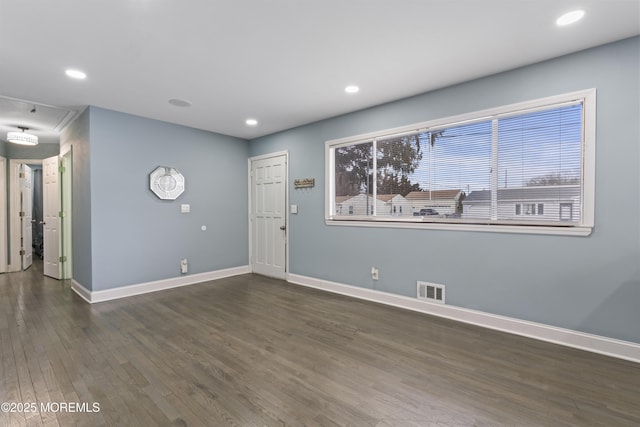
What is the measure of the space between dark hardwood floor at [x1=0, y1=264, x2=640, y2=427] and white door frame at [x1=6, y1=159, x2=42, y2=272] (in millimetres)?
3384

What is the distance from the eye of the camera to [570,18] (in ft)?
7.06

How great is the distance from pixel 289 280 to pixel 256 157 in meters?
2.42

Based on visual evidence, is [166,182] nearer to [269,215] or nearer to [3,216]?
[269,215]

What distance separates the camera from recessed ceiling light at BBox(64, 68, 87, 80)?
9.57 ft

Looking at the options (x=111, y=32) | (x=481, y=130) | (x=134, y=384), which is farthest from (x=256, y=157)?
(x=134, y=384)

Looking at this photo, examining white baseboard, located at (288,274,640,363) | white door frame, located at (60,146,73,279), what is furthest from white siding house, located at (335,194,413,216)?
white door frame, located at (60,146,73,279)

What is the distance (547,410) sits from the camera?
1.81 m

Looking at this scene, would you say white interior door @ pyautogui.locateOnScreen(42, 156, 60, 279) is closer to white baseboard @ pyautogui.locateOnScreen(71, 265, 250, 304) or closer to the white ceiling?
white baseboard @ pyautogui.locateOnScreen(71, 265, 250, 304)

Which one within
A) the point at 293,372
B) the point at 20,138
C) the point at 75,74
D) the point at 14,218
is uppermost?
the point at 75,74

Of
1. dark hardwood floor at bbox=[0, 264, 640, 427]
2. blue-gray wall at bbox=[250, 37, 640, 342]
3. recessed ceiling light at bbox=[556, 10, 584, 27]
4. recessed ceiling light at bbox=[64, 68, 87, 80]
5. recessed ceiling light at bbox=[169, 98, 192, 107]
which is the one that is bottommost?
dark hardwood floor at bbox=[0, 264, 640, 427]

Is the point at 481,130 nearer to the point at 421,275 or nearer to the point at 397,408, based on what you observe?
the point at 421,275

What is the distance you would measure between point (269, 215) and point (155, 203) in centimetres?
186

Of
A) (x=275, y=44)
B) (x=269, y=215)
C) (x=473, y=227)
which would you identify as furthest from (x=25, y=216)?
(x=473, y=227)

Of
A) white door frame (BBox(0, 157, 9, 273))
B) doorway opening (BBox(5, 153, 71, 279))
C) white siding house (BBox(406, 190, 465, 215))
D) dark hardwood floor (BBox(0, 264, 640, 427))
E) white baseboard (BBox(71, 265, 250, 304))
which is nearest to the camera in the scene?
dark hardwood floor (BBox(0, 264, 640, 427))
